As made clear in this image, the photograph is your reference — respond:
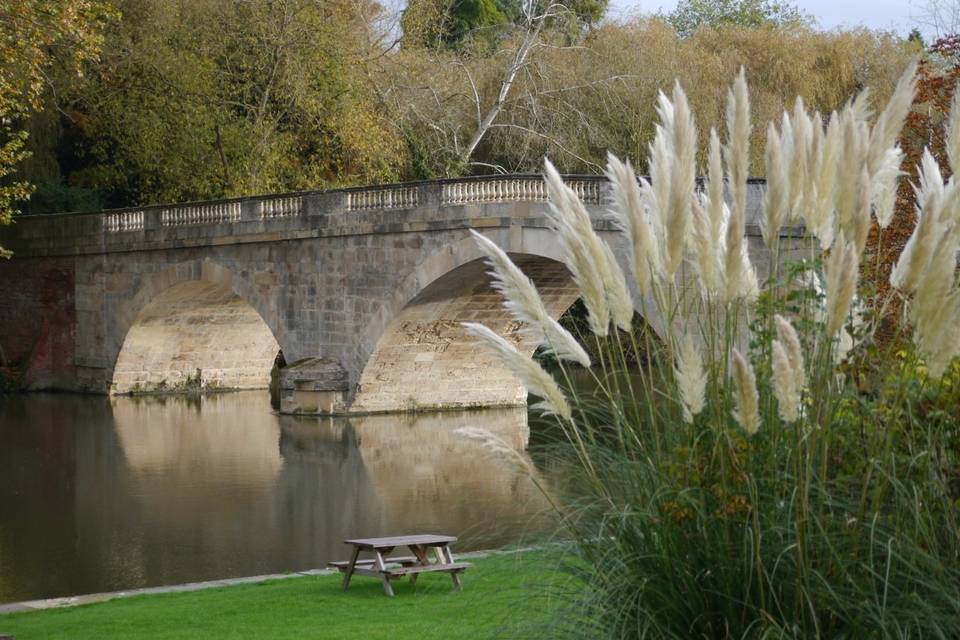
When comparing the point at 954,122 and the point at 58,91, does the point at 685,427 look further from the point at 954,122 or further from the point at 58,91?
the point at 58,91

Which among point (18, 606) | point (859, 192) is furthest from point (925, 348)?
point (18, 606)

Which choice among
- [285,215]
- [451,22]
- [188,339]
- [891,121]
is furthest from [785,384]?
[451,22]

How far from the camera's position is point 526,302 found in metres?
4.38

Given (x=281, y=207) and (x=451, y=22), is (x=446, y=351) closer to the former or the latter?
(x=281, y=207)

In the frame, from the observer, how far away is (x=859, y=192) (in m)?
4.09

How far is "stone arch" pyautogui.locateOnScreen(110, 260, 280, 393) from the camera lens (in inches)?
1119

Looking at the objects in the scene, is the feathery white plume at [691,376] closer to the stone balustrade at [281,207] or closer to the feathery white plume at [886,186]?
the feathery white plume at [886,186]

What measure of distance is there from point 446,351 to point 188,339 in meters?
7.23

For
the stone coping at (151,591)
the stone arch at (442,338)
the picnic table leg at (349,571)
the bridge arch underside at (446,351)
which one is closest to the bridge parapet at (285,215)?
the stone arch at (442,338)

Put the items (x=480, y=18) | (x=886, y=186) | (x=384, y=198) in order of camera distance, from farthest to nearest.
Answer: (x=480, y=18) → (x=384, y=198) → (x=886, y=186)

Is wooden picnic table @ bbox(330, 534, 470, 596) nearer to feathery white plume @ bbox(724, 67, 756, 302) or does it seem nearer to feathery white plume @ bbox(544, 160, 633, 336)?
feathery white plume @ bbox(544, 160, 633, 336)

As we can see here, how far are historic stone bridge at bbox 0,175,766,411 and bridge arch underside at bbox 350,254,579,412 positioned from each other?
32mm

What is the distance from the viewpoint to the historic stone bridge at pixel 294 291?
22.4 meters

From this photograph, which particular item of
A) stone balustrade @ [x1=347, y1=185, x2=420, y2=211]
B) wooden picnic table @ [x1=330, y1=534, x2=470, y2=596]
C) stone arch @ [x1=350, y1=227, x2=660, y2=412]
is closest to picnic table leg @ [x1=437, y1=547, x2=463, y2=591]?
wooden picnic table @ [x1=330, y1=534, x2=470, y2=596]
